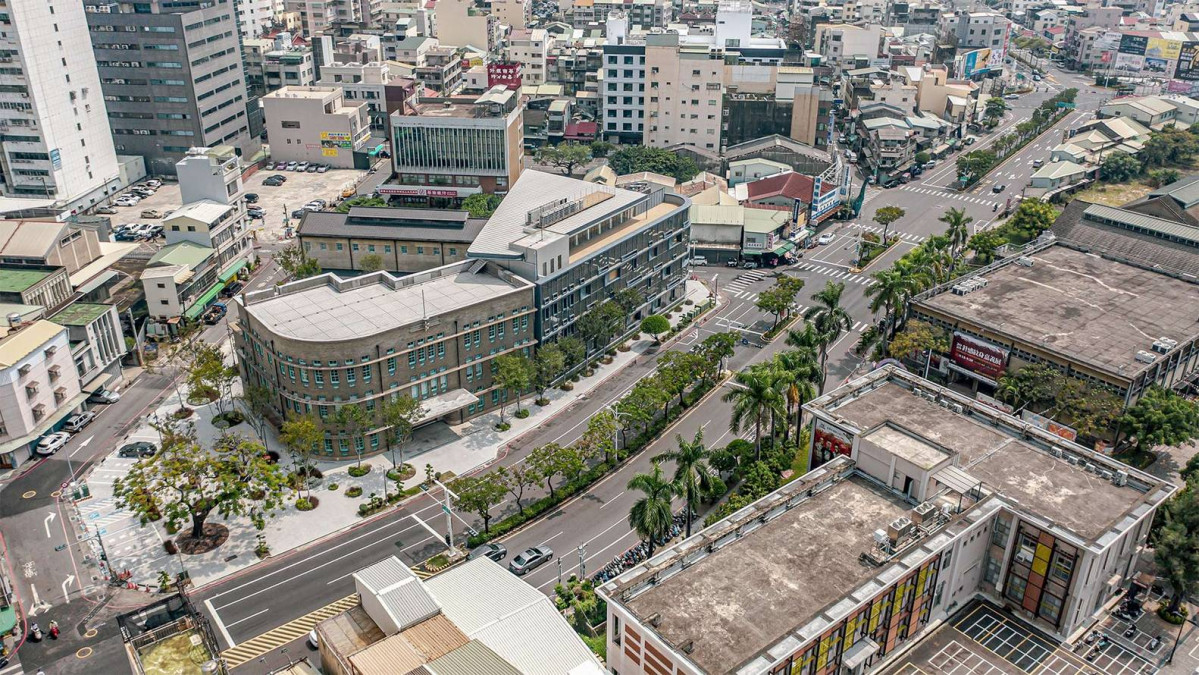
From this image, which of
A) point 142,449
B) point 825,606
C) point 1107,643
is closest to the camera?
point 825,606

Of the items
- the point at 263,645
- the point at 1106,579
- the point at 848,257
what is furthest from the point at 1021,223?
the point at 263,645

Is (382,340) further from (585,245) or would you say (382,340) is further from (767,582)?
(767,582)

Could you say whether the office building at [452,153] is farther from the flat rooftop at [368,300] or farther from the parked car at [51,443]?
the parked car at [51,443]

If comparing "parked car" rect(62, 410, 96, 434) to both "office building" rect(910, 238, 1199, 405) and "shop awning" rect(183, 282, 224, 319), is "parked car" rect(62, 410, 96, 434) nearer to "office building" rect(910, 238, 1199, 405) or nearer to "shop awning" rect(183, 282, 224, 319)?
"shop awning" rect(183, 282, 224, 319)

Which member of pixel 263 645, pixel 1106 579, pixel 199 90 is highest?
pixel 199 90

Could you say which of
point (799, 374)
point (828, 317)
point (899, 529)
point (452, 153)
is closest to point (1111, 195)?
point (828, 317)

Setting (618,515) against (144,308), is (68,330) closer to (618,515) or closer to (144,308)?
(144,308)
